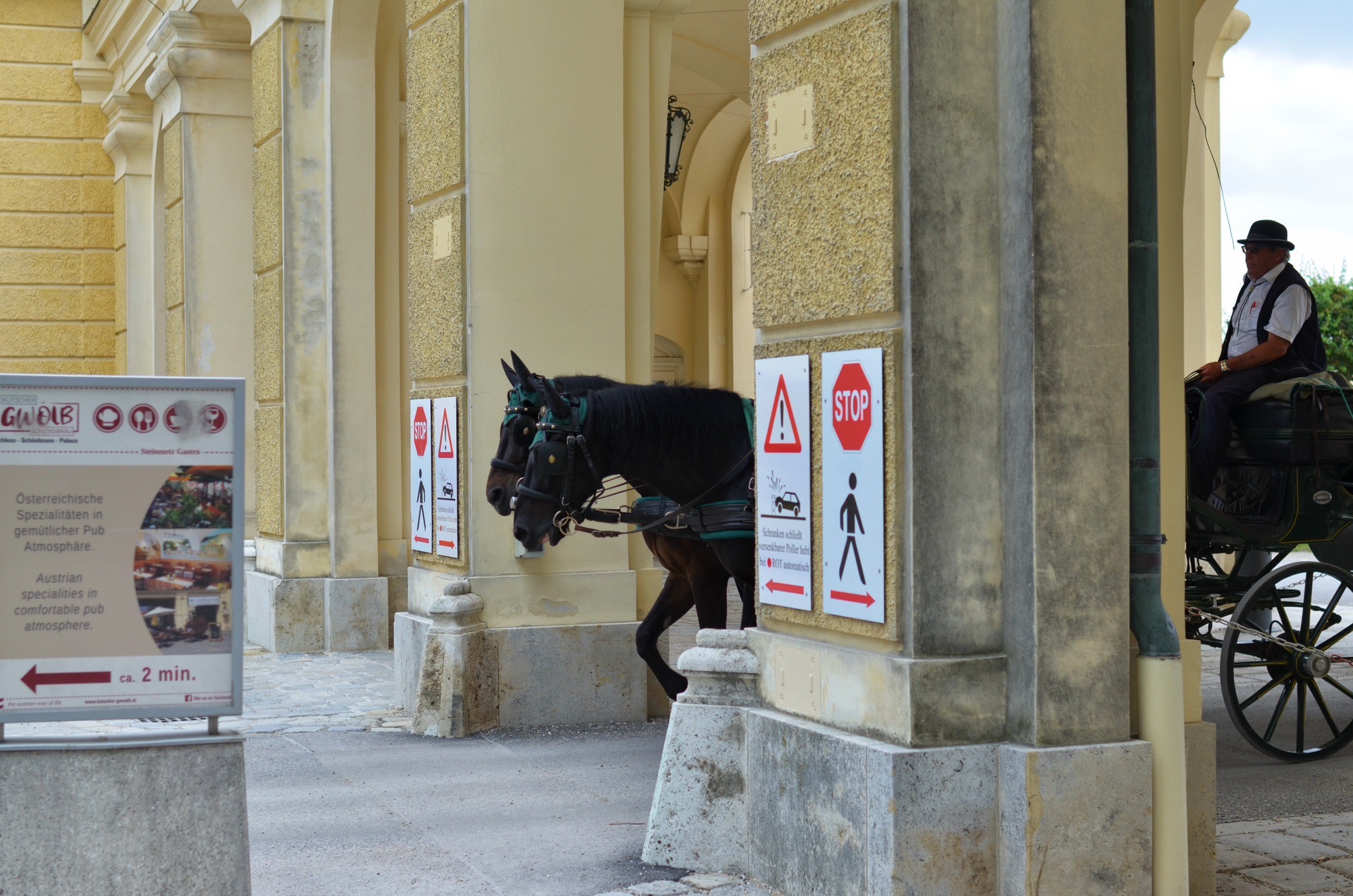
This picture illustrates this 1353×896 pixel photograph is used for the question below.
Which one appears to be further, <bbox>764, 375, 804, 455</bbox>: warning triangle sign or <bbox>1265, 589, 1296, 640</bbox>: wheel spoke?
<bbox>1265, 589, 1296, 640</bbox>: wheel spoke

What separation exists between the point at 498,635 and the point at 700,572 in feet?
3.92

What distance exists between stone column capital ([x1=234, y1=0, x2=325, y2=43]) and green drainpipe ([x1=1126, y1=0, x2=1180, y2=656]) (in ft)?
24.1

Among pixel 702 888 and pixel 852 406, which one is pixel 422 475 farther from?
pixel 852 406

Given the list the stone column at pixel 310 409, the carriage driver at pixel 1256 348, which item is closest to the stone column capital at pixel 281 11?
the stone column at pixel 310 409

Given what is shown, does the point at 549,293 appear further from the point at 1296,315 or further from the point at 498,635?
the point at 1296,315

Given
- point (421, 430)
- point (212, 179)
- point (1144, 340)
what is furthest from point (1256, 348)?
point (212, 179)

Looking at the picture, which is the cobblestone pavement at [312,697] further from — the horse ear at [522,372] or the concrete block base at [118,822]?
the concrete block base at [118,822]

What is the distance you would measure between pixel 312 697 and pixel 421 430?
1.68 metres

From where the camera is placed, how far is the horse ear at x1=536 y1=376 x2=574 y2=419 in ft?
19.6

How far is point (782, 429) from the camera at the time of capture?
171 inches

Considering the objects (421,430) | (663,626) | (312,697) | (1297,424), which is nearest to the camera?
(1297,424)

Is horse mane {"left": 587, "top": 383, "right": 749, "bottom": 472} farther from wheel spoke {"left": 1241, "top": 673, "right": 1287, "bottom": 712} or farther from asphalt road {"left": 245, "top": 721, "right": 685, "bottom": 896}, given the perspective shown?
wheel spoke {"left": 1241, "top": 673, "right": 1287, "bottom": 712}

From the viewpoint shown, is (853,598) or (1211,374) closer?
(853,598)

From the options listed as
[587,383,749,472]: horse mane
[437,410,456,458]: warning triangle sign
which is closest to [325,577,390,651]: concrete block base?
[437,410,456,458]: warning triangle sign
